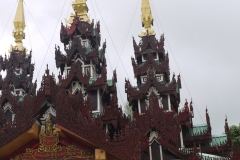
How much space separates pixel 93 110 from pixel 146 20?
10026 millimetres

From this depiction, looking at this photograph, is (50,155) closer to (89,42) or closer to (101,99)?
(101,99)

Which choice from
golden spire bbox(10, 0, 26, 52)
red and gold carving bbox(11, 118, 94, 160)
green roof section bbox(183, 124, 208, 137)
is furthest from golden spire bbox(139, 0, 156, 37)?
red and gold carving bbox(11, 118, 94, 160)

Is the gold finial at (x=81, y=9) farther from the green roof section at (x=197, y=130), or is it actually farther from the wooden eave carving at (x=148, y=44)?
the green roof section at (x=197, y=130)

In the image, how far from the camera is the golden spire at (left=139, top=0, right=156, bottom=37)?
23.9 metres

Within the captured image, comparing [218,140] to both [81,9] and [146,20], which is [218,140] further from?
[81,9]

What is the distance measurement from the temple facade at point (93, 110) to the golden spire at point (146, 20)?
0.08 meters

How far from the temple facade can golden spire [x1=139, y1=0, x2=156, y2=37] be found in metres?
0.08

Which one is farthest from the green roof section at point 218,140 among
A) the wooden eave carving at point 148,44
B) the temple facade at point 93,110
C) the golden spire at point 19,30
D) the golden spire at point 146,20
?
the golden spire at point 19,30

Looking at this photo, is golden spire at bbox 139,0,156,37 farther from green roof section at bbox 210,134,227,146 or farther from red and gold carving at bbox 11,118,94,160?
red and gold carving at bbox 11,118,94,160

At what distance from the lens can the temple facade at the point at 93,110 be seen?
9.84 meters

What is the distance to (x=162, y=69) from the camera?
2119cm

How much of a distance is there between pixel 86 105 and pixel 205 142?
10234 mm

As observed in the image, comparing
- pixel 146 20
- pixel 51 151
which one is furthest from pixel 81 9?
pixel 51 151

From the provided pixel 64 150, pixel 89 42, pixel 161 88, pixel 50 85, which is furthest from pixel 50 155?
pixel 89 42
